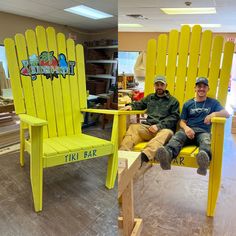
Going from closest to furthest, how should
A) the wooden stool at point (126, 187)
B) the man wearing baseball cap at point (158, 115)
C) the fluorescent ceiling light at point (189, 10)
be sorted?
the wooden stool at point (126, 187), the man wearing baseball cap at point (158, 115), the fluorescent ceiling light at point (189, 10)

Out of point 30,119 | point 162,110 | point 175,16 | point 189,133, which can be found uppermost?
point 175,16

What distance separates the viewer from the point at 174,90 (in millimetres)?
1763

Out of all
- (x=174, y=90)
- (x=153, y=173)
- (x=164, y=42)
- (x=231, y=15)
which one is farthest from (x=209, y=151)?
(x=231, y=15)

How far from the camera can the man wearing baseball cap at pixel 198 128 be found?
1288mm

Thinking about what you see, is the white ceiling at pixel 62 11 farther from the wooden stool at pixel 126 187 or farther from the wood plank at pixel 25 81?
the wooden stool at pixel 126 187

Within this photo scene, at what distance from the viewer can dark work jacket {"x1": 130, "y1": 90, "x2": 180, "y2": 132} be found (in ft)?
4.96

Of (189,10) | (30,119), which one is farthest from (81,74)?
(189,10)

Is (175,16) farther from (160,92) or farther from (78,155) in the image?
(78,155)

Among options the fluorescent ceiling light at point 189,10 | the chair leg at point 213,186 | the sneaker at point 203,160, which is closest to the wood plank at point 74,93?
the sneaker at point 203,160

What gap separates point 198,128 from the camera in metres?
1.52

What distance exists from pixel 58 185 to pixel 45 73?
290 millimetres

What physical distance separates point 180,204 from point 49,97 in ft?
3.28

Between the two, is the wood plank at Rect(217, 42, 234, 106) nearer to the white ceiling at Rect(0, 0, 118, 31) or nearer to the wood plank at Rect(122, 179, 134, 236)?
the wood plank at Rect(122, 179, 134, 236)

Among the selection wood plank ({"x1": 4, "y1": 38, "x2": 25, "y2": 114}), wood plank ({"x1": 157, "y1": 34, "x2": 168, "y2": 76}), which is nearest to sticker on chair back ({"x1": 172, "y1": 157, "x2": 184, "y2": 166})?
wood plank ({"x1": 157, "y1": 34, "x2": 168, "y2": 76})
